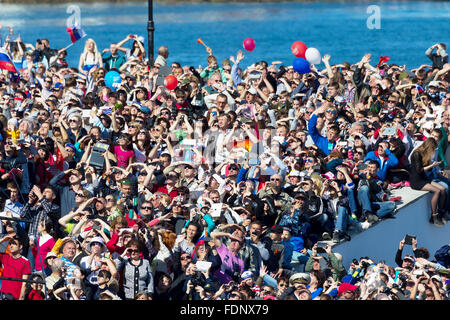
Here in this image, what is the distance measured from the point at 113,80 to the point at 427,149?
7649mm

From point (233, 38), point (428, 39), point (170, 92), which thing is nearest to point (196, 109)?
point (170, 92)

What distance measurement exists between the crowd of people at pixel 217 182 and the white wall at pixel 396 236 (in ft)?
0.53

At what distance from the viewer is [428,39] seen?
4916cm

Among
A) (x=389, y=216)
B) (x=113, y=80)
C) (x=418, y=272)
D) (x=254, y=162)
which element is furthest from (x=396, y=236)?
(x=113, y=80)

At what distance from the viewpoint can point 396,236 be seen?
15.7 metres

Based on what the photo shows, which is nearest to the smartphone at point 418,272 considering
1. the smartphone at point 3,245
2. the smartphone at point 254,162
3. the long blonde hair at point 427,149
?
the smartphone at point 254,162

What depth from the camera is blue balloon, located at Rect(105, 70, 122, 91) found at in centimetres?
2047

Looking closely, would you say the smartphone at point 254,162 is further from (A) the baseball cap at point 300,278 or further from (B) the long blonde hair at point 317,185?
(A) the baseball cap at point 300,278

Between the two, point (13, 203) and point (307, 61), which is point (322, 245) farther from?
point (307, 61)

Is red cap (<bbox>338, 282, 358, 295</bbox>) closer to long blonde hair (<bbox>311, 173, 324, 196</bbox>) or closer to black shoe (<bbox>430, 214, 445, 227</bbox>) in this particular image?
long blonde hair (<bbox>311, 173, 324, 196</bbox>)
